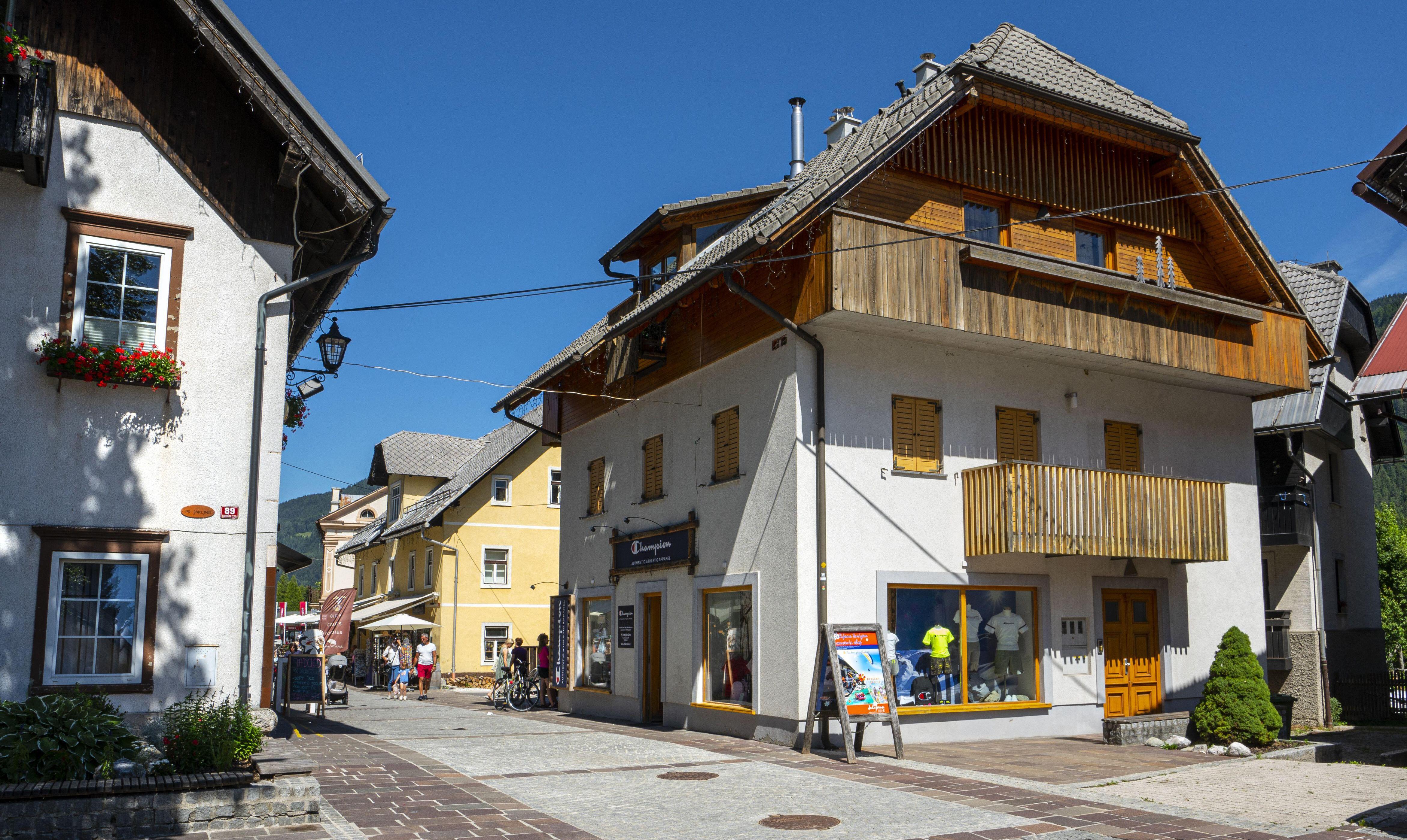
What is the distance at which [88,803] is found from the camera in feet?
28.7

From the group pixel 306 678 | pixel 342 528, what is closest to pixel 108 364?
pixel 306 678

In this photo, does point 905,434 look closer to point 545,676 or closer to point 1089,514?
point 1089,514

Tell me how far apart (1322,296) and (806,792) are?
71.2 feet

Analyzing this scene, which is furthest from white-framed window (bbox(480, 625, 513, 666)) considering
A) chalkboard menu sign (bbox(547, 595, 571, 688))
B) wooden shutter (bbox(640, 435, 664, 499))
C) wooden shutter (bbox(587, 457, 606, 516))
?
wooden shutter (bbox(640, 435, 664, 499))

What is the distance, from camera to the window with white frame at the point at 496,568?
39.2 m

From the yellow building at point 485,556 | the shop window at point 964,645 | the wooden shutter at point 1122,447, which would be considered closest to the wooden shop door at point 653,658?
the shop window at point 964,645

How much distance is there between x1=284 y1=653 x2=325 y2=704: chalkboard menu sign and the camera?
2167 centimetres

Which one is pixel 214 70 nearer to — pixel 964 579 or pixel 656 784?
pixel 656 784

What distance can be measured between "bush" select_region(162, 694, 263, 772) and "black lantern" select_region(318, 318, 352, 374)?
6.18m

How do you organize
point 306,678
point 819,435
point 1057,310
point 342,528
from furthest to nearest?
1. point 342,528
2. point 306,678
3. point 1057,310
4. point 819,435

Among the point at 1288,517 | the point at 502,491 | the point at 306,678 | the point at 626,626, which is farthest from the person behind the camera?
the point at 502,491

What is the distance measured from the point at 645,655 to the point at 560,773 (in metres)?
7.74

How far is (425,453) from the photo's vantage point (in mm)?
47906

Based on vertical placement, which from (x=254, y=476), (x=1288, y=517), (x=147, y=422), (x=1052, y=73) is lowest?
(x=254, y=476)
